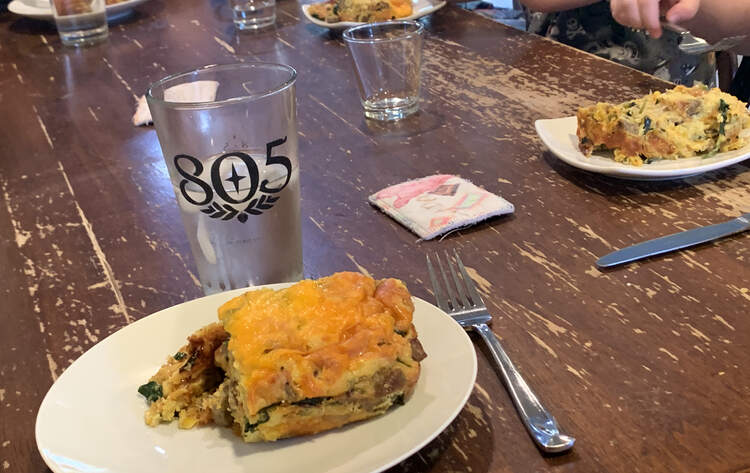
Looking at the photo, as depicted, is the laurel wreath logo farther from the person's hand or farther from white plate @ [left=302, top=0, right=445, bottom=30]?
white plate @ [left=302, top=0, right=445, bottom=30]

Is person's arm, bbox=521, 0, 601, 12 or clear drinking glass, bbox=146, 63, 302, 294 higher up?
clear drinking glass, bbox=146, 63, 302, 294

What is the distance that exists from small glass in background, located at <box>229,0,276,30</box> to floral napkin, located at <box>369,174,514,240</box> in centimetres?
106

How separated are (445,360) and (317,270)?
0.28 meters

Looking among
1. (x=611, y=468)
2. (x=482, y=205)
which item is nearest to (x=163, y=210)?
(x=482, y=205)

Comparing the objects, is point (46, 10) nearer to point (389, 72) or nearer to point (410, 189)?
point (389, 72)

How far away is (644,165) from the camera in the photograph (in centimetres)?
84

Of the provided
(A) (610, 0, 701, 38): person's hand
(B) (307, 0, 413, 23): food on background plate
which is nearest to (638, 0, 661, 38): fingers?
(A) (610, 0, 701, 38): person's hand

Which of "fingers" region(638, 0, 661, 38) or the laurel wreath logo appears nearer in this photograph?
the laurel wreath logo

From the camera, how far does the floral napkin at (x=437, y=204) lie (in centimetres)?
79

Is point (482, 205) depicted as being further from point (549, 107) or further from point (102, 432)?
point (102, 432)

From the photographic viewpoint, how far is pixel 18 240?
87cm

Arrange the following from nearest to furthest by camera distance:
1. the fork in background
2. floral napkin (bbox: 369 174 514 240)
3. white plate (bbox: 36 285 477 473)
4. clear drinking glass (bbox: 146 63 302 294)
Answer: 1. white plate (bbox: 36 285 477 473)
2. clear drinking glass (bbox: 146 63 302 294)
3. floral napkin (bbox: 369 174 514 240)
4. the fork in background

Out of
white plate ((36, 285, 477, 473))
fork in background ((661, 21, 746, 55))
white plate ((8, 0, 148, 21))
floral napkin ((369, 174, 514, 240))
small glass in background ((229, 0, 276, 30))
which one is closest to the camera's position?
white plate ((36, 285, 477, 473))

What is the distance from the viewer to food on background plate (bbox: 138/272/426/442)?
454mm
